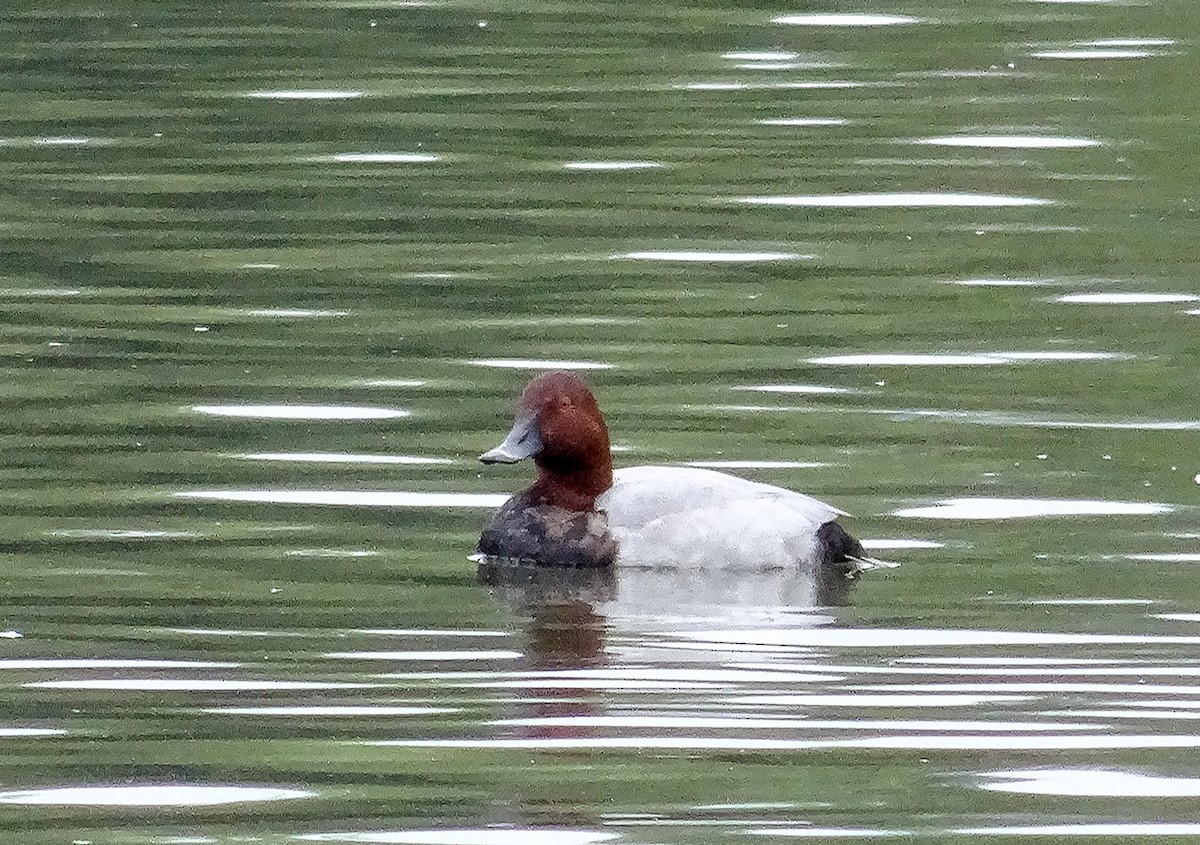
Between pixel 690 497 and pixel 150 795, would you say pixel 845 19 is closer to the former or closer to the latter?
pixel 690 497

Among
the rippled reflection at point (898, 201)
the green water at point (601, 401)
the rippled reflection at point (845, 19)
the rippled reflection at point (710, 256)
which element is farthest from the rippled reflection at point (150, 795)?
the rippled reflection at point (845, 19)

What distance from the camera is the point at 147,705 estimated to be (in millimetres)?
7812

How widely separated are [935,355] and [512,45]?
8.69m

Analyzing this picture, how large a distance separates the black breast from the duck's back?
0.05m

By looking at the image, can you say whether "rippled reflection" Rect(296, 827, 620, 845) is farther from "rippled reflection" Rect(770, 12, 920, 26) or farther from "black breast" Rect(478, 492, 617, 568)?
"rippled reflection" Rect(770, 12, 920, 26)

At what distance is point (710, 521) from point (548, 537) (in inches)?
20.8

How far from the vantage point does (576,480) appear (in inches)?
402

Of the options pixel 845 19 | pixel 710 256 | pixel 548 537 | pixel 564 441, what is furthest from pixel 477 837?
pixel 845 19

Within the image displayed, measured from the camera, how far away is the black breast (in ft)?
32.2

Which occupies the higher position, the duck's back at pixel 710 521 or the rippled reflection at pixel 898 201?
the rippled reflection at pixel 898 201

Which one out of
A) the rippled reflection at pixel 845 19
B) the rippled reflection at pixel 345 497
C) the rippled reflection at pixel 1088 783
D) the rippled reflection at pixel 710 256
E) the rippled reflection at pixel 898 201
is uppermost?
the rippled reflection at pixel 845 19

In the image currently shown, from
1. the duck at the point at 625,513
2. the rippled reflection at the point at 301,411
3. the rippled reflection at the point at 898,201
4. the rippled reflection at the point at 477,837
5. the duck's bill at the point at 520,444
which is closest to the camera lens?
the rippled reflection at the point at 477,837

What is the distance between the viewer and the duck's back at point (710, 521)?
9648 mm

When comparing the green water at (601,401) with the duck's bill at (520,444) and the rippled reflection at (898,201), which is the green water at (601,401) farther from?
the duck's bill at (520,444)
